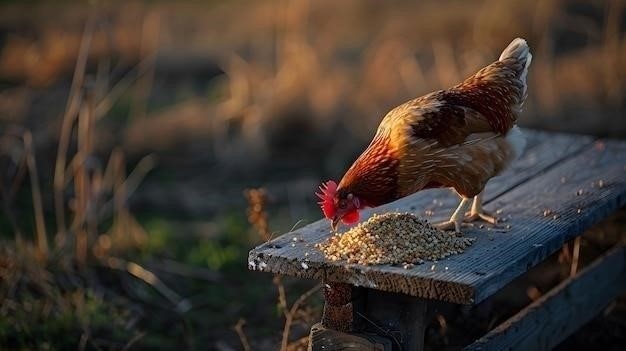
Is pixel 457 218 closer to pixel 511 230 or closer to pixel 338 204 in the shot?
pixel 511 230

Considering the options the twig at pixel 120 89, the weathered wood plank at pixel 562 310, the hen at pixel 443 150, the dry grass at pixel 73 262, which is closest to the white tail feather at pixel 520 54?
the hen at pixel 443 150

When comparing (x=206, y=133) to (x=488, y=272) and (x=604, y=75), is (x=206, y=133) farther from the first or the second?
(x=488, y=272)

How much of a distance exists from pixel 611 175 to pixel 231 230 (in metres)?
2.56

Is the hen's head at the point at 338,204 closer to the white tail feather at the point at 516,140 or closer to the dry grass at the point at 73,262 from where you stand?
the white tail feather at the point at 516,140

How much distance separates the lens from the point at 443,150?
3404 millimetres

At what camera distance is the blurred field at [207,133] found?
4.73 m

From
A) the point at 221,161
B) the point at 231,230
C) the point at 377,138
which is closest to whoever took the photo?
the point at 377,138

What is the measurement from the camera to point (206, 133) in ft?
25.7

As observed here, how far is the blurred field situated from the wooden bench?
17.7 inches

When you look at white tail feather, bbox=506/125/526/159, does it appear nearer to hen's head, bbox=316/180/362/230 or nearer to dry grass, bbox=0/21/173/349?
hen's head, bbox=316/180/362/230

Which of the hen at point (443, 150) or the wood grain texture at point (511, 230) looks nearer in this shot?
the wood grain texture at point (511, 230)

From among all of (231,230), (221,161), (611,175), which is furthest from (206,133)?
(611,175)

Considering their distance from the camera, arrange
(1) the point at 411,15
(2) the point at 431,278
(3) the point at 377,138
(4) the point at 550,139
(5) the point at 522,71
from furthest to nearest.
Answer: (1) the point at 411,15, (4) the point at 550,139, (5) the point at 522,71, (3) the point at 377,138, (2) the point at 431,278

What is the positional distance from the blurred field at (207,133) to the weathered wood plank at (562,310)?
41 centimetres
